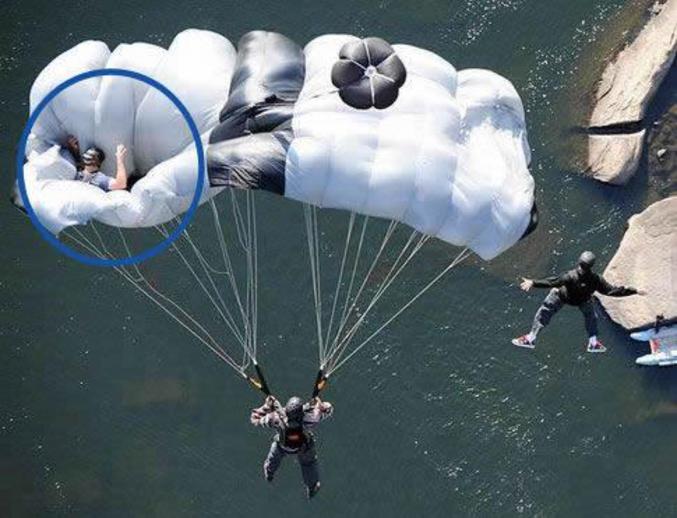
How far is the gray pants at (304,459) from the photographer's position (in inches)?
555

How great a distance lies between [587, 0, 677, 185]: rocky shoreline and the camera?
1759 cm

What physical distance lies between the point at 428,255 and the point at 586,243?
2.46 meters

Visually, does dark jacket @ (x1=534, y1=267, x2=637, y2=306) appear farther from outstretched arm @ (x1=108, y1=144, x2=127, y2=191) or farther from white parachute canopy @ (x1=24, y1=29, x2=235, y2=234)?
outstretched arm @ (x1=108, y1=144, x2=127, y2=191)

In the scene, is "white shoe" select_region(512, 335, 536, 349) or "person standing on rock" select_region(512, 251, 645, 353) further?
"white shoe" select_region(512, 335, 536, 349)

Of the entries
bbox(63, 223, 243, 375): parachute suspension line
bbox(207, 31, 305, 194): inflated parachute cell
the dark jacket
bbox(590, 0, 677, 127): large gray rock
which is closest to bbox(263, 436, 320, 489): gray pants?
bbox(63, 223, 243, 375): parachute suspension line

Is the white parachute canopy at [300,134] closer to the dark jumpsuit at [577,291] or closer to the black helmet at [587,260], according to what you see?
the black helmet at [587,260]

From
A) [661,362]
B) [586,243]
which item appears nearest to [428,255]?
[586,243]

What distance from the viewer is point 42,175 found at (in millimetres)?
12883

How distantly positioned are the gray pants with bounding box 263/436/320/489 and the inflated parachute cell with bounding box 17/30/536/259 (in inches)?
123

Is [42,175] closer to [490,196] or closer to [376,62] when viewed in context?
[376,62]

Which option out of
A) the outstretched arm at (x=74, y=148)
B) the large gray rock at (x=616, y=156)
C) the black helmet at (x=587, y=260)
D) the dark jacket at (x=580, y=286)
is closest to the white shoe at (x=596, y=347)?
the dark jacket at (x=580, y=286)

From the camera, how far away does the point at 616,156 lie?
17609 mm

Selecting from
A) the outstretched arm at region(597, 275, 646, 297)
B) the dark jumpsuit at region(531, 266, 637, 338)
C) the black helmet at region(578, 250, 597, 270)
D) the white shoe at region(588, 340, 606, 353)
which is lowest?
the white shoe at region(588, 340, 606, 353)

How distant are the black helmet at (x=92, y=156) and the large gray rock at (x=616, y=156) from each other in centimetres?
804
